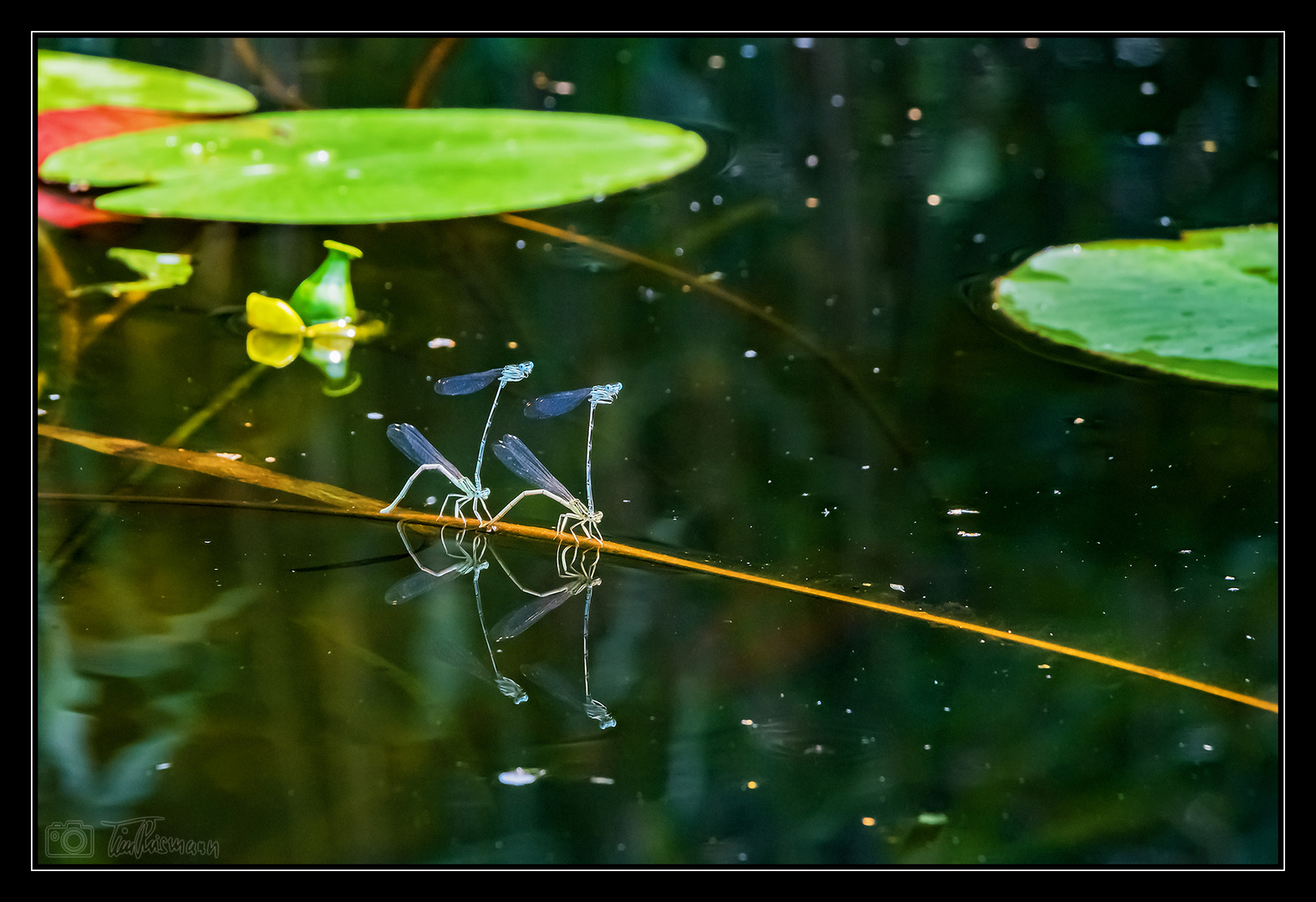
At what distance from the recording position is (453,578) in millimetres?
1170

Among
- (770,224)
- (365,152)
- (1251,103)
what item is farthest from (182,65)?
(1251,103)

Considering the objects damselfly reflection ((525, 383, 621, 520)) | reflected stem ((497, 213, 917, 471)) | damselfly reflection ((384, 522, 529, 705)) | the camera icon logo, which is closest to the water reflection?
damselfly reflection ((384, 522, 529, 705))

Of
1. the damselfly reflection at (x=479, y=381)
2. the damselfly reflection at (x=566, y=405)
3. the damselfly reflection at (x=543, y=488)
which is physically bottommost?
the damselfly reflection at (x=543, y=488)

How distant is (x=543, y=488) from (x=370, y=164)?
1.32 meters

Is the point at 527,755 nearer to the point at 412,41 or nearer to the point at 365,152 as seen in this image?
the point at 365,152

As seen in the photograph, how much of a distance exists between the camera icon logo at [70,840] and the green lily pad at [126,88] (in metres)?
2.25

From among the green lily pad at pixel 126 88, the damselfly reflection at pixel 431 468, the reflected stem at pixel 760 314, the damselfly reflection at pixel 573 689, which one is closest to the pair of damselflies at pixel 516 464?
the damselfly reflection at pixel 431 468

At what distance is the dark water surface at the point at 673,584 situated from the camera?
92cm

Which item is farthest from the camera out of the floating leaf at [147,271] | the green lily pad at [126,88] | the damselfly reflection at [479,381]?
the green lily pad at [126,88]

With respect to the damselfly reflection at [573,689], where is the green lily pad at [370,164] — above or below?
above

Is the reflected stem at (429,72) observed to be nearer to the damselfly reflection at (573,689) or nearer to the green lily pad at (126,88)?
the green lily pad at (126,88)

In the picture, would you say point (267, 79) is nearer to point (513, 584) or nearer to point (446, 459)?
point (446, 459)

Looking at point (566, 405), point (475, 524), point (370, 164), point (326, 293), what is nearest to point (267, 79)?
point (370, 164)

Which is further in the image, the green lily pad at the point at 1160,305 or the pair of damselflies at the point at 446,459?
the green lily pad at the point at 1160,305
